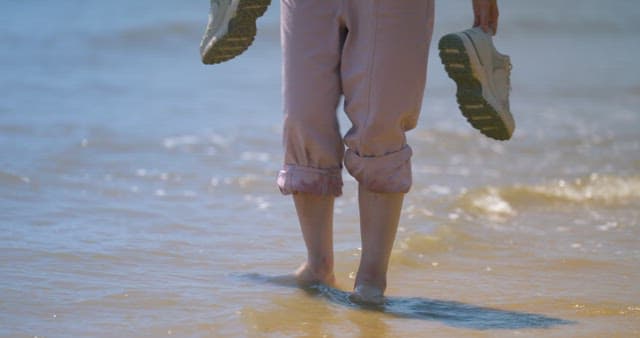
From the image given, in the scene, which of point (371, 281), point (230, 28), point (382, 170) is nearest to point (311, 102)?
point (382, 170)

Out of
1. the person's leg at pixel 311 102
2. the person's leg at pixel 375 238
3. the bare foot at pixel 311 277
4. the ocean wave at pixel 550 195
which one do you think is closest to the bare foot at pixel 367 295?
the person's leg at pixel 375 238

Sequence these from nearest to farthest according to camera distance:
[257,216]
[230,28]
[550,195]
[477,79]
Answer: [477,79] → [230,28] → [257,216] → [550,195]

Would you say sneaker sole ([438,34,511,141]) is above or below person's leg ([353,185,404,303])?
above

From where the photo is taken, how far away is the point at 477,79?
3.17m

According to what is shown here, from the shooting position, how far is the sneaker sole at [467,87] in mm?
3146

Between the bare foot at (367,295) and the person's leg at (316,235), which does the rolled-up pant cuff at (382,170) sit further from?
the bare foot at (367,295)

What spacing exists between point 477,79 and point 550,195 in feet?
6.55

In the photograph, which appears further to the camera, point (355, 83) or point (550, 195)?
point (550, 195)

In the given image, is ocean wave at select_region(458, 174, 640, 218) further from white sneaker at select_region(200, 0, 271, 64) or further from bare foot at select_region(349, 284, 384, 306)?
white sneaker at select_region(200, 0, 271, 64)

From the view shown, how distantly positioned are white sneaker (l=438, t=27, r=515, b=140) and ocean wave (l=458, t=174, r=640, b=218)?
1.53 meters

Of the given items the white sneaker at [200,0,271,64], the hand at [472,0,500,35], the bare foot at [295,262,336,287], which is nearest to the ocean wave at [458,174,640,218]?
the bare foot at [295,262,336,287]

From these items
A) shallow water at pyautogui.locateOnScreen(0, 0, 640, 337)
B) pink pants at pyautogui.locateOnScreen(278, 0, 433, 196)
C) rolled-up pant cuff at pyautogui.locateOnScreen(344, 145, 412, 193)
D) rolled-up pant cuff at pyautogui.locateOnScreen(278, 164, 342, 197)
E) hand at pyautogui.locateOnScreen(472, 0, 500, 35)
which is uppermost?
hand at pyautogui.locateOnScreen(472, 0, 500, 35)

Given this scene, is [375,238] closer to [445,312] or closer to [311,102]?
[445,312]

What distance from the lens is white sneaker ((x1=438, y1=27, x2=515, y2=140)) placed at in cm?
315
